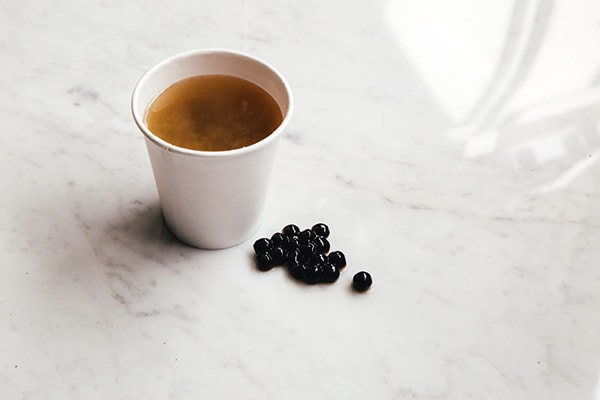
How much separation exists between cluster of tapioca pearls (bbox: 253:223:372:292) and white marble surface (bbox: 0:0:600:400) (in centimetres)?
2

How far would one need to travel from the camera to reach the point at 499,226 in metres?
0.90

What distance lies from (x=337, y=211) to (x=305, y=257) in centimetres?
10

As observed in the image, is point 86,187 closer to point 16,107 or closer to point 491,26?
point 16,107

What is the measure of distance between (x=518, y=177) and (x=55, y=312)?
24.7 inches

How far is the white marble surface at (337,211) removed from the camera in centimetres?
75

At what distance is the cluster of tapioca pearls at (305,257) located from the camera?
81 cm

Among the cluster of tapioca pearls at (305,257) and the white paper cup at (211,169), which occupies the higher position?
the white paper cup at (211,169)

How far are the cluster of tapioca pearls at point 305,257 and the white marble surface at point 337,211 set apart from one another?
0.6 inches

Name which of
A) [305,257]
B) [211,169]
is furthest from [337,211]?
[211,169]

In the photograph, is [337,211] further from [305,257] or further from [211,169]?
[211,169]

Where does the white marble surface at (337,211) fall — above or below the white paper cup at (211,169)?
below

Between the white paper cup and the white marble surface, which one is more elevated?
the white paper cup

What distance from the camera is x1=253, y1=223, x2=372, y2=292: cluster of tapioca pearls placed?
810 mm

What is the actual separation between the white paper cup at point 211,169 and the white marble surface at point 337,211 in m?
0.04
